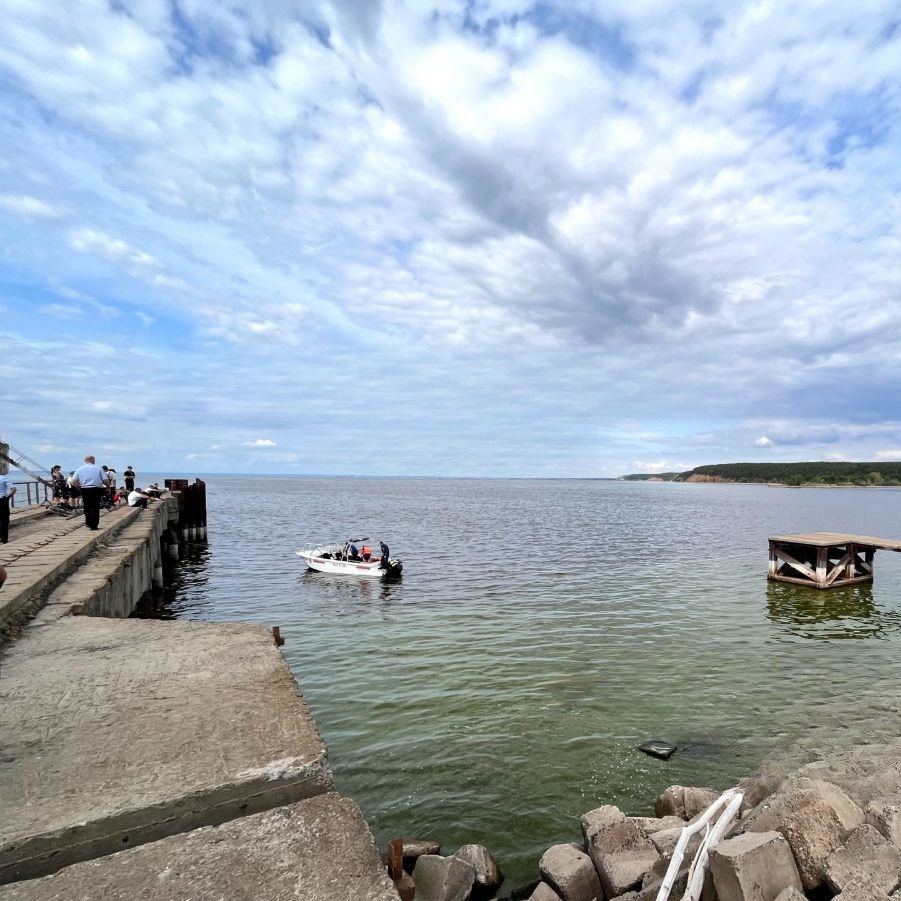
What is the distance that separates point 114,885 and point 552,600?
17.8 m

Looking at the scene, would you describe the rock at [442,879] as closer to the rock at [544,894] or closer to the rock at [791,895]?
the rock at [544,894]

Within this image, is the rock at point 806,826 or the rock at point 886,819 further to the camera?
the rock at point 886,819

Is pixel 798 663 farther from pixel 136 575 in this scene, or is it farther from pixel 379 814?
pixel 136 575

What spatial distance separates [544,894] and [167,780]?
3601 millimetres

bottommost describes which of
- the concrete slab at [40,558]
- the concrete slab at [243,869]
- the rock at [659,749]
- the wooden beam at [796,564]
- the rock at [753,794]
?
Answer: the rock at [659,749]

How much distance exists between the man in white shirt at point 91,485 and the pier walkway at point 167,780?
11828 millimetres

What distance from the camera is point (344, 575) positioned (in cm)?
2528

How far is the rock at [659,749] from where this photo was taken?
9039 millimetres

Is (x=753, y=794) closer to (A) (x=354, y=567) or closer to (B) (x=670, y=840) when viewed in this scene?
(B) (x=670, y=840)

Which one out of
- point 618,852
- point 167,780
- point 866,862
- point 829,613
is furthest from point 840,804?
point 829,613

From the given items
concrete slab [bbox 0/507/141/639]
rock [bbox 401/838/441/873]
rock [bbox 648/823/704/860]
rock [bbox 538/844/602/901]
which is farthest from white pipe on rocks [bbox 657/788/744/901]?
concrete slab [bbox 0/507/141/639]

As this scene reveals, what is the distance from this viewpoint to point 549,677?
41.1 ft

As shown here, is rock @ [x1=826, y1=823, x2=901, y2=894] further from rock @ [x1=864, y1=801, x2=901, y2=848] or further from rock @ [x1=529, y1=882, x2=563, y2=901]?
rock @ [x1=529, y1=882, x2=563, y2=901]

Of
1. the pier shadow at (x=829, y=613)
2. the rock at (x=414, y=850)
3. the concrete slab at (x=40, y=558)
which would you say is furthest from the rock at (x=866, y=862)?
the pier shadow at (x=829, y=613)
